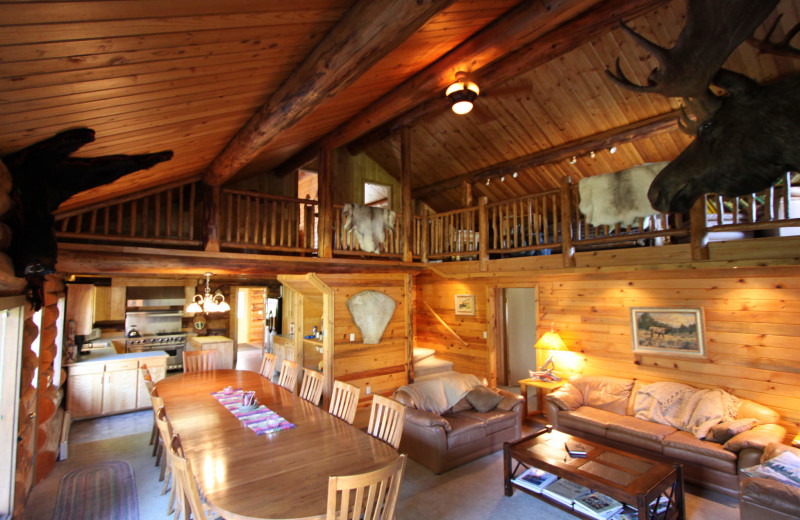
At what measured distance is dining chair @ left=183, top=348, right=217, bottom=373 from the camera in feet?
19.2

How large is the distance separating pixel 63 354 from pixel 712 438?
28.3 ft

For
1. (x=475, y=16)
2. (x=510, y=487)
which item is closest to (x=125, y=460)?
(x=510, y=487)

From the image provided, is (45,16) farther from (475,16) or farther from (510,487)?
(510,487)

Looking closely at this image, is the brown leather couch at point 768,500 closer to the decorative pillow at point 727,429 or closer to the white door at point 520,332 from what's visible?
the decorative pillow at point 727,429

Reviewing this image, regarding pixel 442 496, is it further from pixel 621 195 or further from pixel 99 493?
pixel 621 195

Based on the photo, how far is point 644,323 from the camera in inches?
210

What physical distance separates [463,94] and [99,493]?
5616mm

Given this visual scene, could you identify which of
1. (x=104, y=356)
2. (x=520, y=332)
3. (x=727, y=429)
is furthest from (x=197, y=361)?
(x=727, y=429)

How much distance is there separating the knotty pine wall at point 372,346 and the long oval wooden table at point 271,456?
6.01ft

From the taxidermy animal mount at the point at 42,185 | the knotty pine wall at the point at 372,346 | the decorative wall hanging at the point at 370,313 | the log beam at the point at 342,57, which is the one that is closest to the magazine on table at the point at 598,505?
the knotty pine wall at the point at 372,346

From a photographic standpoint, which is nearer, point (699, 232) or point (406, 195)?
point (699, 232)

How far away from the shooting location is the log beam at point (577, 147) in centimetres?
584

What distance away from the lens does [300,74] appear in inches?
105

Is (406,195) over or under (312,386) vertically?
over
